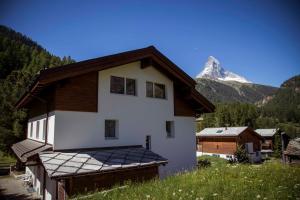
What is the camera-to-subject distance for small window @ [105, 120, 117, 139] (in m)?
13.8

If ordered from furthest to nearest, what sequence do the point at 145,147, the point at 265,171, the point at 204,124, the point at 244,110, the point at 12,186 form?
the point at 244,110, the point at 204,124, the point at 12,186, the point at 145,147, the point at 265,171

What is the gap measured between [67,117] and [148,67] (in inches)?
264

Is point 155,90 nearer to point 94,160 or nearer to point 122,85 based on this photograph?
point 122,85

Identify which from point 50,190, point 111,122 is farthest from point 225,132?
point 50,190

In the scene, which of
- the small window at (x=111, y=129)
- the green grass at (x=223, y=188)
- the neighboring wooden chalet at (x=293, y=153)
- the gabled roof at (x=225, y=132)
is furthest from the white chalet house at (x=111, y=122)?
the gabled roof at (x=225, y=132)

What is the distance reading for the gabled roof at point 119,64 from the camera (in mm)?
11031

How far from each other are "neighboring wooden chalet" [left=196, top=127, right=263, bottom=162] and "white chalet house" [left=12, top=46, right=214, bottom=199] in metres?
28.1

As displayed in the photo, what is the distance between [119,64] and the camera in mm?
13508

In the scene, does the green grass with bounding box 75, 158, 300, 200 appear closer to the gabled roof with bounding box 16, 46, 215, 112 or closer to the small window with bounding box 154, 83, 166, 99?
the gabled roof with bounding box 16, 46, 215, 112

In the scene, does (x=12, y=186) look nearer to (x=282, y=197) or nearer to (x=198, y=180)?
(x=198, y=180)

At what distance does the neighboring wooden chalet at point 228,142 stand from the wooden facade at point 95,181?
1315 inches

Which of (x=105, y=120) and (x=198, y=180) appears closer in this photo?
(x=198, y=180)

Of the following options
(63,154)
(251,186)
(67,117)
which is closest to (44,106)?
(67,117)

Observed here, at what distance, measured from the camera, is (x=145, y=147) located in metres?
15.2
